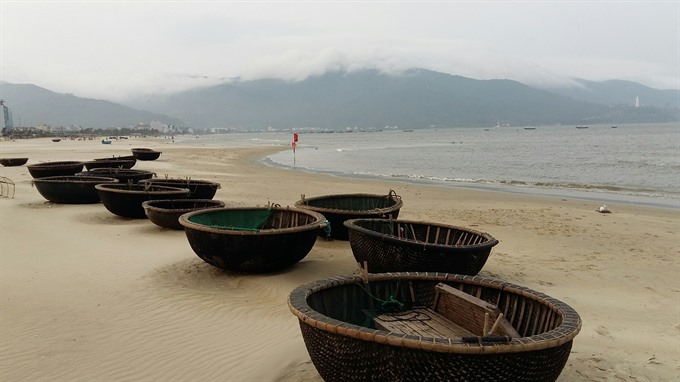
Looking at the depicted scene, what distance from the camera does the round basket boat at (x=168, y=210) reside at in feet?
33.5

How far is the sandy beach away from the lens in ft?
15.8

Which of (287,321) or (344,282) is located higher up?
(344,282)

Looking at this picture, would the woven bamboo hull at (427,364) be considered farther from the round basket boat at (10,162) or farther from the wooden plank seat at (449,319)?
the round basket boat at (10,162)

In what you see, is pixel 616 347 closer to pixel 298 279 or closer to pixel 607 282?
pixel 607 282

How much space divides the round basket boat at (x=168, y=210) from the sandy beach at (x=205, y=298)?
0.27 m

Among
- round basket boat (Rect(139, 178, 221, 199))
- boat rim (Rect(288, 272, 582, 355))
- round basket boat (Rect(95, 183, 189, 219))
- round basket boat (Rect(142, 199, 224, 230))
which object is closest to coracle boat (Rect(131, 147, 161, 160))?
round basket boat (Rect(139, 178, 221, 199))

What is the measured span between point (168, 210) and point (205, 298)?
13.6 feet

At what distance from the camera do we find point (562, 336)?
11.2 feet

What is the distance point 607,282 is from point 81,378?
7.80 m

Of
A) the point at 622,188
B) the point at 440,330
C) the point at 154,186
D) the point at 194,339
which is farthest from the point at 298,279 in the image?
the point at 622,188

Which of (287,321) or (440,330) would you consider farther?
(287,321)

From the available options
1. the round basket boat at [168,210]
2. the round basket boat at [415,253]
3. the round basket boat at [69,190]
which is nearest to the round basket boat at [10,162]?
the round basket boat at [69,190]

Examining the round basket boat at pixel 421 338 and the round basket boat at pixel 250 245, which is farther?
the round basket boat at pixel 250 245

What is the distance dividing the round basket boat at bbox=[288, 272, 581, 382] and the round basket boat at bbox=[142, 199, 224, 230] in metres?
5.92
